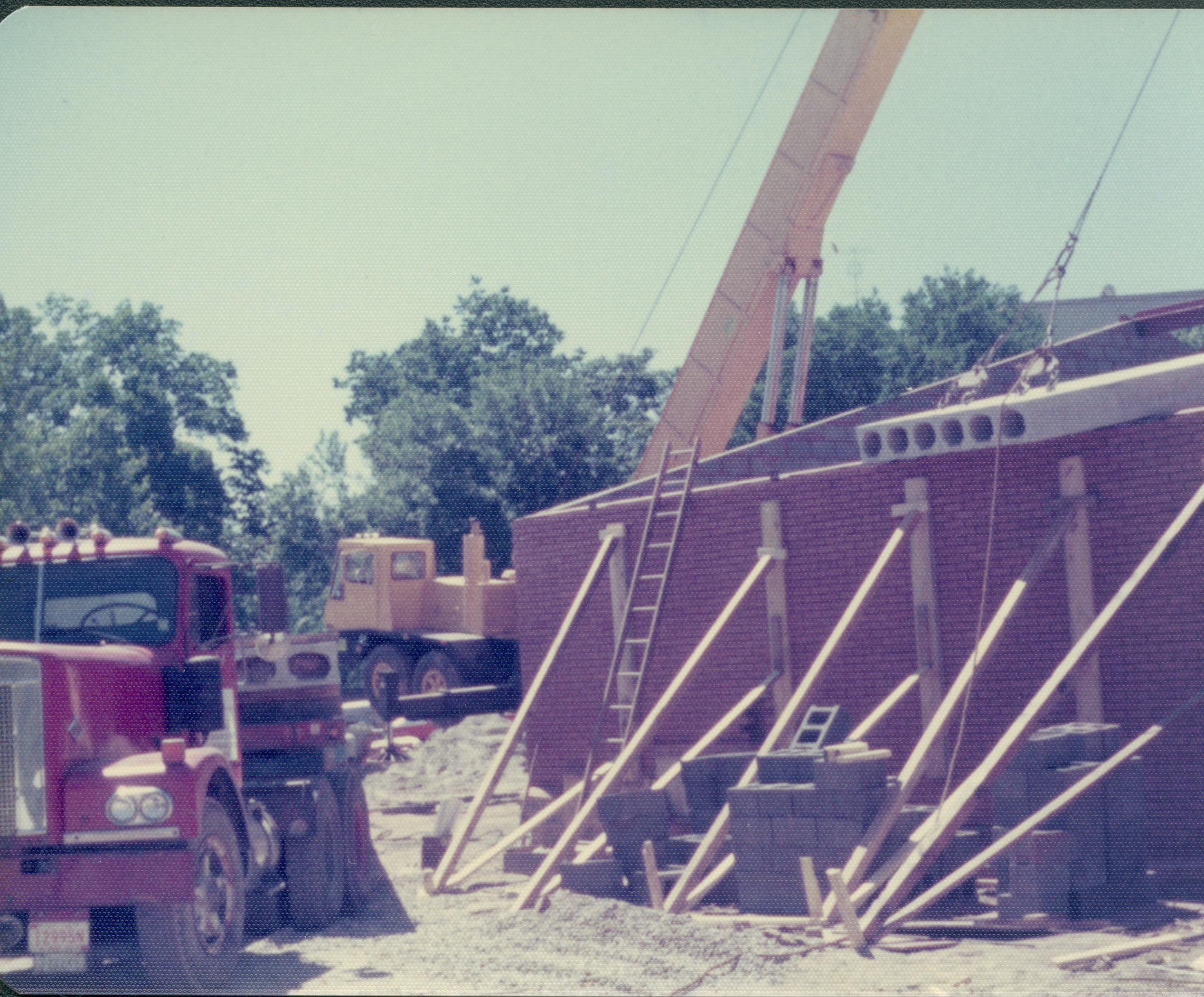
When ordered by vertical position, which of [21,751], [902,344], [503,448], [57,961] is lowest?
[57,961]

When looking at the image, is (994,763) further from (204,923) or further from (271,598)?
(204,923)

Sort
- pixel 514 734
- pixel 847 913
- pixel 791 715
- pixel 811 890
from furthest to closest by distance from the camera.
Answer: pixel 514 734
pixel 791 715
pixel 811 890
pixel 847 913

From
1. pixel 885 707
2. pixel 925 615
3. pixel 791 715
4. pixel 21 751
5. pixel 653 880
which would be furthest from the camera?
pixel 925 615

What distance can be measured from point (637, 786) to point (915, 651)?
3.05 metres

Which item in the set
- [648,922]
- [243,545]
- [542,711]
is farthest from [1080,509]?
[243,545]

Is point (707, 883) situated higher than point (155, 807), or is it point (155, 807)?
point (155, 807)

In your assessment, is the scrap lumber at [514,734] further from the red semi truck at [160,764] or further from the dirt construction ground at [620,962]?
the dirt construction ground at [620,962]

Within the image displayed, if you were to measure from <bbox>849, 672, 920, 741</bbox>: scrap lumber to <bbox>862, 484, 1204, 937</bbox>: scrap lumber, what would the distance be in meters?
1.18

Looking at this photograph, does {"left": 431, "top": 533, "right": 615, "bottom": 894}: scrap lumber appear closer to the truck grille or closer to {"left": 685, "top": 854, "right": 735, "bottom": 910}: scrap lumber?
{"left": 685, "top": 854, "right": 735, "bottom": 910}: scrap lumber

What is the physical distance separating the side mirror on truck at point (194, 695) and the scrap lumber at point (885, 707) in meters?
4.48

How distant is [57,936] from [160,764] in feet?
2.98

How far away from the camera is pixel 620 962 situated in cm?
762

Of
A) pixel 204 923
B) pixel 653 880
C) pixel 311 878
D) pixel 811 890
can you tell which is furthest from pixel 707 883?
pixel 204 923

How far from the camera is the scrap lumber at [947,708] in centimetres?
841
